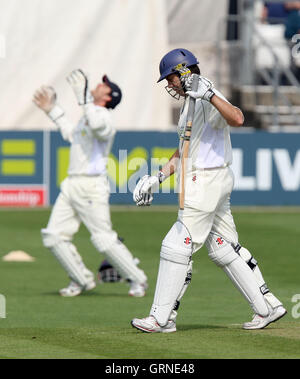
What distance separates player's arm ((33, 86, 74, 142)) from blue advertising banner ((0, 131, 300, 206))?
9.24m

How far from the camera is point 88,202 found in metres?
12.5

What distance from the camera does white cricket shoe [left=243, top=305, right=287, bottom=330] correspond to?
30.4 ft

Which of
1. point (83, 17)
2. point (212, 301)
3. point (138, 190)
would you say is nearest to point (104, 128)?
point (212, 301)

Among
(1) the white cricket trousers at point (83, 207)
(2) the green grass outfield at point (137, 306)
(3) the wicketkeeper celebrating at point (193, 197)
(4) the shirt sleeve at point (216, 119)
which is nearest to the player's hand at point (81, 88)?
(1) the white cricket trousers at point (83, 207)

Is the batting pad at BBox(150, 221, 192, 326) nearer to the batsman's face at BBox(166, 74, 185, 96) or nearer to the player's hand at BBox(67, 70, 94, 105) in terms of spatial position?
the batsman's face at BBox(166, 74, 185, 96)

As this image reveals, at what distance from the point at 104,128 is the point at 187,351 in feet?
15.7

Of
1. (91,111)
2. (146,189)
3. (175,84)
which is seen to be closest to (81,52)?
(91,111)

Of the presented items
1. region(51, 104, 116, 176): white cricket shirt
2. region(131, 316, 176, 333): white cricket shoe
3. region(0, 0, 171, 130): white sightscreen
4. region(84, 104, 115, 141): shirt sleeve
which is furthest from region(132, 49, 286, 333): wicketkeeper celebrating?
region(0, 0, 171, 130): white sightscreen

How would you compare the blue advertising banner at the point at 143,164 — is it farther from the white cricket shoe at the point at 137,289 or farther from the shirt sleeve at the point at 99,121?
the white cricket shoe at the point at 137,289

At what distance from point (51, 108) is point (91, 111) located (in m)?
0.72

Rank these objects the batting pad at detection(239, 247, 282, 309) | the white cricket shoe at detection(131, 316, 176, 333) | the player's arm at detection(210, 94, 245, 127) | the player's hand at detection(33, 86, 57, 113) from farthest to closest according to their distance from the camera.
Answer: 1. the player's hand at detection(33, 86, 57, 113)
2. the batting pad at detection(239, 247, 282, 309)
3. the white cricket shoe at detection(131, 316, 176, 333)
4. the player's arm at detection(210, 94, 245, 127)

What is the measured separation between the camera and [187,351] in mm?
8180

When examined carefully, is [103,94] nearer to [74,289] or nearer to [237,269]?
[74,289]

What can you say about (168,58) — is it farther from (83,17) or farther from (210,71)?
(210,71)
